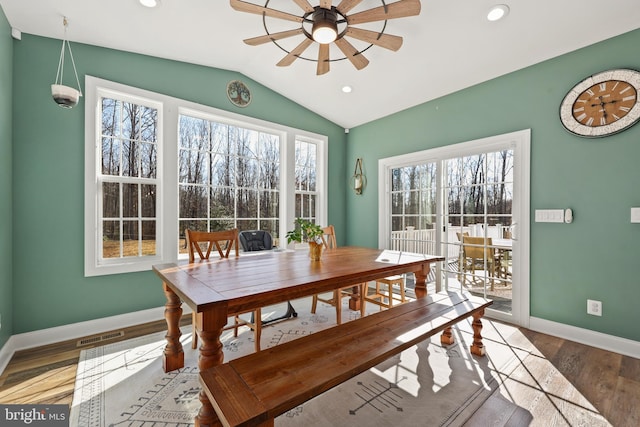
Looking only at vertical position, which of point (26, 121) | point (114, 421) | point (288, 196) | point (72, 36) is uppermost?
point (72, 36)

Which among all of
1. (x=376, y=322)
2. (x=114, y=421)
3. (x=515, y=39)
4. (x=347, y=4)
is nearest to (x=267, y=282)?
(x=376, y=322)

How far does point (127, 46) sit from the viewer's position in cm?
292

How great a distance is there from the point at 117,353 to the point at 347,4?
3.32 m

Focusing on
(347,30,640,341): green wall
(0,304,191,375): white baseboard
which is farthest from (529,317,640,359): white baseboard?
(0,304,191,375): white baseboard

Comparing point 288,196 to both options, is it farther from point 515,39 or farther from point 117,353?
point 515,39

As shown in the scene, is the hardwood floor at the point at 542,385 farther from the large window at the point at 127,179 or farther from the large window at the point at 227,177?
the large window at the point at 227,177

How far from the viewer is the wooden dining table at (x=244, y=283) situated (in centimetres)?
146

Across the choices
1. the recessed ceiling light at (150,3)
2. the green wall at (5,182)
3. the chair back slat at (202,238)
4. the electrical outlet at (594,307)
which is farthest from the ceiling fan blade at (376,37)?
the electrical outlet at (594,307)

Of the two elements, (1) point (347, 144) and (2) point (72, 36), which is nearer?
(2) point (72, 36)

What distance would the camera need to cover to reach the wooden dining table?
146 centimetres

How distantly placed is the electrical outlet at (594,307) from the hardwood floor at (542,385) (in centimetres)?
32

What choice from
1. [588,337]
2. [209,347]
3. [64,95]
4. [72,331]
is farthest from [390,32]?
[72,331]

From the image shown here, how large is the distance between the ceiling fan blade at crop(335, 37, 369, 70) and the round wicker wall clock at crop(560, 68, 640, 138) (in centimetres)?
209

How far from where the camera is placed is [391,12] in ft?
6.34
